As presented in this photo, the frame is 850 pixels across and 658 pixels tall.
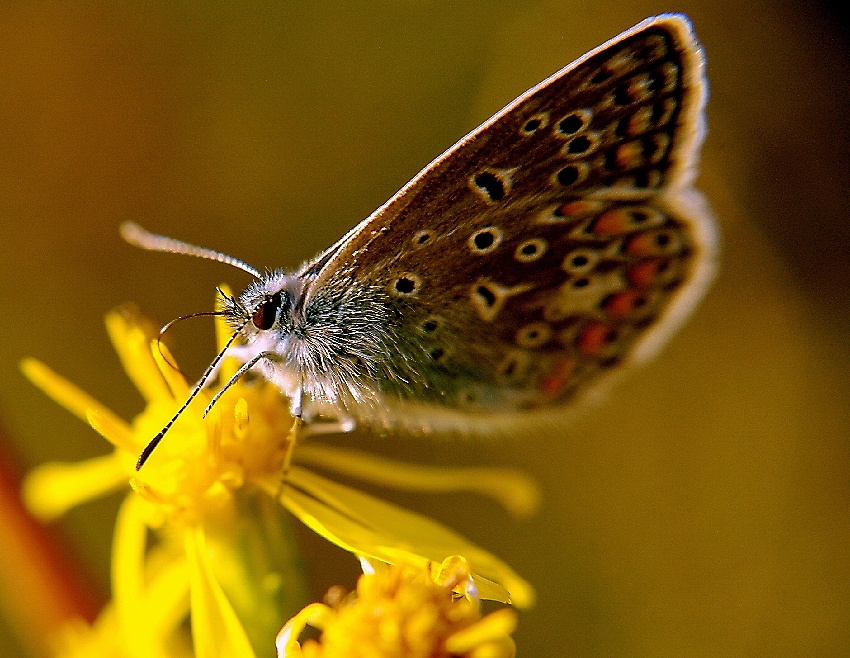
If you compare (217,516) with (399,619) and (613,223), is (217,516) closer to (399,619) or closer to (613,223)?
(399,619)

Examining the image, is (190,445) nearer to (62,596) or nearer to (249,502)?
(249,502)

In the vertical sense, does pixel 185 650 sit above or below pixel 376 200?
below

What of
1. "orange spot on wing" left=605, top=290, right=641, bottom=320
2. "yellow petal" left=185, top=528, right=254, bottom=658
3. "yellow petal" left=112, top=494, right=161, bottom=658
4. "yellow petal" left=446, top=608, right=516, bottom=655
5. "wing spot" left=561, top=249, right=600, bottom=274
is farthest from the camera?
"orange spot on wing" left=605, top=290, right=641, bottom=320

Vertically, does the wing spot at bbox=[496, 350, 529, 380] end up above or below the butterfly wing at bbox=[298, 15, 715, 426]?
below

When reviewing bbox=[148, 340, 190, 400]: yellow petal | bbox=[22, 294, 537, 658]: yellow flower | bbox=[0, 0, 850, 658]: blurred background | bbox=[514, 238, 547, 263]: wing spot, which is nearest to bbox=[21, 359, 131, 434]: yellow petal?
bbox=[22, 294, 537, 658]: yellow flower

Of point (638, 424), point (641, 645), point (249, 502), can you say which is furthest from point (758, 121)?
point (249, 502)

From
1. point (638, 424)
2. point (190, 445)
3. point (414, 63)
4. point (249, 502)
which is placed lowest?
point (638, 424)

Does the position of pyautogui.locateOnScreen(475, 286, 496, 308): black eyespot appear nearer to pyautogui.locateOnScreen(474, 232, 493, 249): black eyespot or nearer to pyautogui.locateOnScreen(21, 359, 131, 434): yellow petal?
pyautogui.locateOnScreen(474, 232, 493, 249): black eyespot

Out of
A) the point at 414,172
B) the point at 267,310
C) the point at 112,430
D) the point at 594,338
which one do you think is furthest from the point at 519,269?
the point at 414,172
